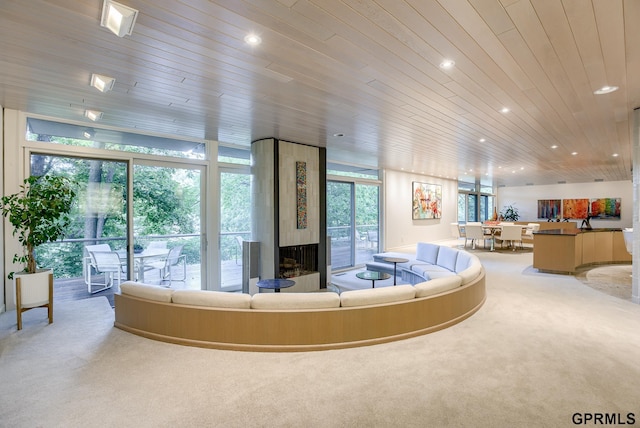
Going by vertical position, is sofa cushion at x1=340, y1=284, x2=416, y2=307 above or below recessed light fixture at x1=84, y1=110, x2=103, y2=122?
below

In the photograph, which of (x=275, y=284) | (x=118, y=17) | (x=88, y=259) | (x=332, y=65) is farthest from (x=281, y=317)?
(x=88, y=259)

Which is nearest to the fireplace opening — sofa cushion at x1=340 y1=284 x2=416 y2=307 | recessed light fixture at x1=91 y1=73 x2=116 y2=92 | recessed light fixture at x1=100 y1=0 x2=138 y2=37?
sofa cushion at x1=340 y1=284 x2=416 y2=307

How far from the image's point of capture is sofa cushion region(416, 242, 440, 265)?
6539 mm

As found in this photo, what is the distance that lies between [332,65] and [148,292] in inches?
118

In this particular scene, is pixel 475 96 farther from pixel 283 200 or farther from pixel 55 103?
pixel 55 103

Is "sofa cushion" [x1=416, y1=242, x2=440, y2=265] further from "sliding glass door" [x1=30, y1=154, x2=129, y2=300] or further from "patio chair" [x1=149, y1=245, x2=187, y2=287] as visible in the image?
"sliding glass door" [x1=30, y1=154, x2=129, y2=300]

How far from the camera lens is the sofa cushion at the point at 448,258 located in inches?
228

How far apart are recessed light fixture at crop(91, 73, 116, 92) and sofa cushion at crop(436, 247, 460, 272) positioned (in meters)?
5.73

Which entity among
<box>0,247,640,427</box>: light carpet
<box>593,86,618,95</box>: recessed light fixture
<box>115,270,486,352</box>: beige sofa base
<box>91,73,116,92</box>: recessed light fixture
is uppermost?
<box>593,86,618,95</box>: recessed light fixture

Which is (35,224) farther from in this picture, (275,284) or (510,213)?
(510,213)

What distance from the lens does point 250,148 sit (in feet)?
19.6

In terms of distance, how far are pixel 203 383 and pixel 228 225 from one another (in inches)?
149

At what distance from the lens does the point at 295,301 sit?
3068mm

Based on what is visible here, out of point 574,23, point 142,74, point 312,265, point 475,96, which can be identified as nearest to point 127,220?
point 142,74
